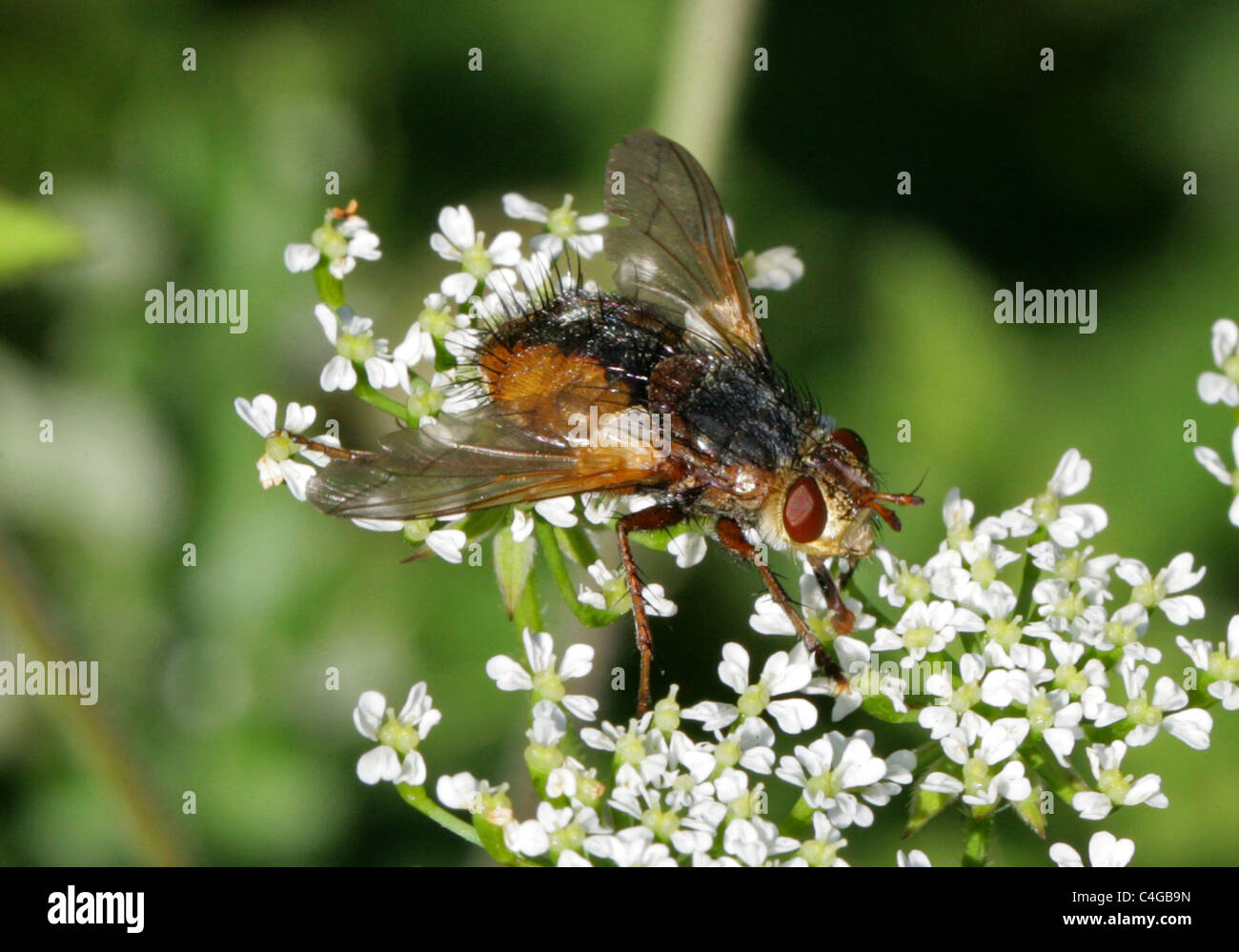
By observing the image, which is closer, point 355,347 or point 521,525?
point 521,525

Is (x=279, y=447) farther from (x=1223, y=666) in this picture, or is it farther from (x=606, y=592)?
(x=1223, y=666)

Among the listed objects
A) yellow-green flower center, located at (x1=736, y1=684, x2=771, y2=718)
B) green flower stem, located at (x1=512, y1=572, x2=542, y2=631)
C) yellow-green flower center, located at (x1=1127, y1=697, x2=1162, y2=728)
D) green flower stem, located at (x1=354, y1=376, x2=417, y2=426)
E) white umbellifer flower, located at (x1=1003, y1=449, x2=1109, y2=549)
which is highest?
green flower stem, located at (x1=354, y1=376, x2=417, y2=426)

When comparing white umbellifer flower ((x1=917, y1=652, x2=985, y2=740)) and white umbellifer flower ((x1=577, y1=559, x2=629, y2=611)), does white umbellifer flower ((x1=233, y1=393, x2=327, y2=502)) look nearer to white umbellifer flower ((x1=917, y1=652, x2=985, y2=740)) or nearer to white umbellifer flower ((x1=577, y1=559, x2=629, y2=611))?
white umbellifer flower ((x1=577, y1=559, x2=629, y2=611))

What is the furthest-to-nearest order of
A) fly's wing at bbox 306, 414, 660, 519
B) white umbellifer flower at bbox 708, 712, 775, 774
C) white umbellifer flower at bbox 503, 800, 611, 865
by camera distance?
white umbellifer flower at bbox 708, 712, 775, 774, white umbellifer flower at bbox 503, 800, 611, 865, fly's wing at bbox 306, 414, 660, 519

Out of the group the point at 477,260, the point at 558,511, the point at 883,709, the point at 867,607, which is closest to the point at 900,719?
the point at 883,709

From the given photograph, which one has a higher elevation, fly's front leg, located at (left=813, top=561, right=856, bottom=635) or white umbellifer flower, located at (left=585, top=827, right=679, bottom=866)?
fly's front leg, located at (left=813, top=561, right=856, bottom=635)

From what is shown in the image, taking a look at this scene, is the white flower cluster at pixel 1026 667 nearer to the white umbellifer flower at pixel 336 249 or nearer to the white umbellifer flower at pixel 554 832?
the white umbellifer flower at pixel 554 832

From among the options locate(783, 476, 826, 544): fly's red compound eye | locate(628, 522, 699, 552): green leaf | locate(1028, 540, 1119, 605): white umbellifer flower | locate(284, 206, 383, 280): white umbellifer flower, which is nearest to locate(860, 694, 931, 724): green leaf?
locate(783, 476, 826, 544): fly's red compound eye

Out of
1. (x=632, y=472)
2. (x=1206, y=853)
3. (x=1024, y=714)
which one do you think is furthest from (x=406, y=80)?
(x=1206, y=853)
